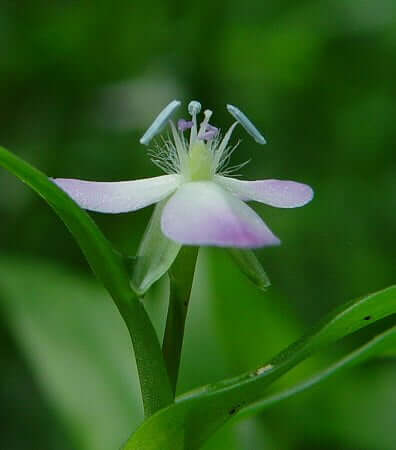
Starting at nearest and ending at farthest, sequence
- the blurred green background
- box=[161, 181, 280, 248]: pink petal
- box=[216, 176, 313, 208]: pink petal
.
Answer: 1. box=[161, 181, 280, 248]: pink petal
2. box=[216, 176, 313, 208]: pink petal
3. the blurred green background

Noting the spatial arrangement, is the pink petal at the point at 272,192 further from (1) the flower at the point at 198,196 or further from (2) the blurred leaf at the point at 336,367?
(2) the blurred leaf at the point at 336,367

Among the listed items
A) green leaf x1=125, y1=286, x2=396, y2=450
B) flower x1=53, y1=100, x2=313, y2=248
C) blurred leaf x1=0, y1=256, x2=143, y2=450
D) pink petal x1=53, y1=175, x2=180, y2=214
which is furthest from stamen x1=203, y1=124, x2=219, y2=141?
blurred leaf x1=0, y1=256, x2=143, y2=450

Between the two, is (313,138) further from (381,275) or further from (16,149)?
(16,149)

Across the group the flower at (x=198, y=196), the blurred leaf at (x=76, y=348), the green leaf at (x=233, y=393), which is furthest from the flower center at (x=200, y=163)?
the blurred leaf at (x=76, y=348)

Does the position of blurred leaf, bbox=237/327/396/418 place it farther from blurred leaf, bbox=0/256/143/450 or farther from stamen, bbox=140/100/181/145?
blurred leaf, bbox=0/256/143/450

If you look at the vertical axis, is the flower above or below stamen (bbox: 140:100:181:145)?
below

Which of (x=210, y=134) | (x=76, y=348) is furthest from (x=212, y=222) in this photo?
(x=76, y=348)

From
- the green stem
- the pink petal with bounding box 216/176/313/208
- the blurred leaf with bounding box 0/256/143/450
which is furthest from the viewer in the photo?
the blurred leaf with bounding box 0/256/143/450
